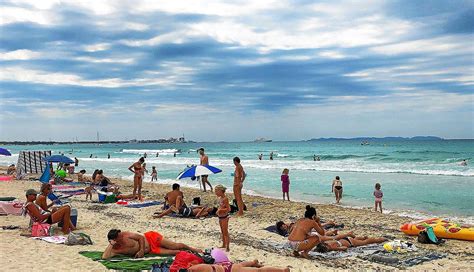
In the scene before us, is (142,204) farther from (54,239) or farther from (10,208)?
(54,239)

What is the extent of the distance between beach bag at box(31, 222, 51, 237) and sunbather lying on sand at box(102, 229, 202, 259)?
8.06ft

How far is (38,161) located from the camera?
24.3 m

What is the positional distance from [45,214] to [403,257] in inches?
289

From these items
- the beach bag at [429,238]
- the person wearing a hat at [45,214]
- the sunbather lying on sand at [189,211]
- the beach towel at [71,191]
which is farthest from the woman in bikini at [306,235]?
the beach towel at [71,191]

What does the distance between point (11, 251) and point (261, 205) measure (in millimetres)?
8437

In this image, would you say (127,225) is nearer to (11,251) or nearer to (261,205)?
(11,251)

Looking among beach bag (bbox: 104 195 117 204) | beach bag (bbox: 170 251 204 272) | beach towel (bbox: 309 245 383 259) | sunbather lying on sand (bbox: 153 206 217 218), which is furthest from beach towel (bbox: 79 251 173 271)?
beach bag (bbox: 104 195 117 204)

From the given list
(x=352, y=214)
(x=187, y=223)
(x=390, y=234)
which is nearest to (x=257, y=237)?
(x=187, y=223)

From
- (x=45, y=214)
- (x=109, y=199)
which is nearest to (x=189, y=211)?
(x=45, y=214)

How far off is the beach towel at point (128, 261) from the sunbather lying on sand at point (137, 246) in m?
0.10

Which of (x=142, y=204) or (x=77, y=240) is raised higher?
(x=77, y=240)

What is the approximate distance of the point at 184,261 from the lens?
19.7 feet

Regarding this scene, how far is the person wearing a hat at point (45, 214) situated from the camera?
907 cm

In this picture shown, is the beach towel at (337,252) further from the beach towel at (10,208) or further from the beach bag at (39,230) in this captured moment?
the beach towel at (10,208)
